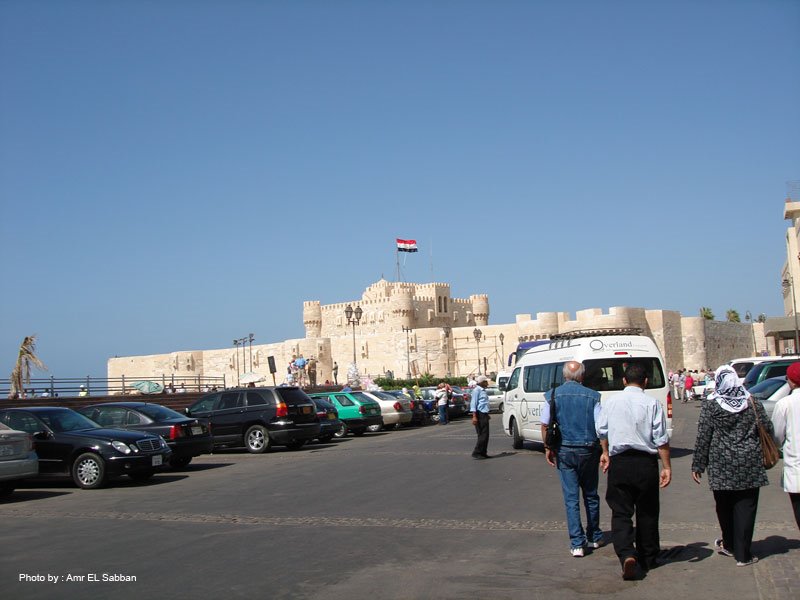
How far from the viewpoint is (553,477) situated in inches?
515

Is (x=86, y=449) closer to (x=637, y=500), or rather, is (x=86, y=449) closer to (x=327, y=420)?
(x=327, y=420)

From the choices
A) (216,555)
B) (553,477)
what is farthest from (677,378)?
(216,555)

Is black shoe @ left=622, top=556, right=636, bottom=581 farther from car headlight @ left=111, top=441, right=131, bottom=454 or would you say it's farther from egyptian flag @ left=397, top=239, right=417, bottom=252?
egyptian flag @ left=397, top=239, right=417, bottom=252

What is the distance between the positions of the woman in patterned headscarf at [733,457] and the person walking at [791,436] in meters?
0.13

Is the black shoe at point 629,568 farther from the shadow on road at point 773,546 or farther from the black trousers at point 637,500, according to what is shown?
the shadow on road at point 773,546

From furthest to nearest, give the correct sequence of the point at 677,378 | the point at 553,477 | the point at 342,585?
1. the point at 677,378
2. the point at 553,477
3. the point at 342,585

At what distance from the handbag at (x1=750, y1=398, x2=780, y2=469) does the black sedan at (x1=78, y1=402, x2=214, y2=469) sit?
37.6 ft

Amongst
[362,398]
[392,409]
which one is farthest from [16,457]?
[392,409]

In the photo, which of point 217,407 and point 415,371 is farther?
point 415,371

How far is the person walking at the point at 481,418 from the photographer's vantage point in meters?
16.3

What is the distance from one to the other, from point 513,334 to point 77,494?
58789 mm

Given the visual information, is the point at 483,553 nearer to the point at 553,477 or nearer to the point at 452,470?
the point at 553,477

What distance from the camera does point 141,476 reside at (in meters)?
15.1

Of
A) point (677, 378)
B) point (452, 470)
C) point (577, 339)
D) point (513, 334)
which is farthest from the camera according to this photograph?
point (513, 334)
